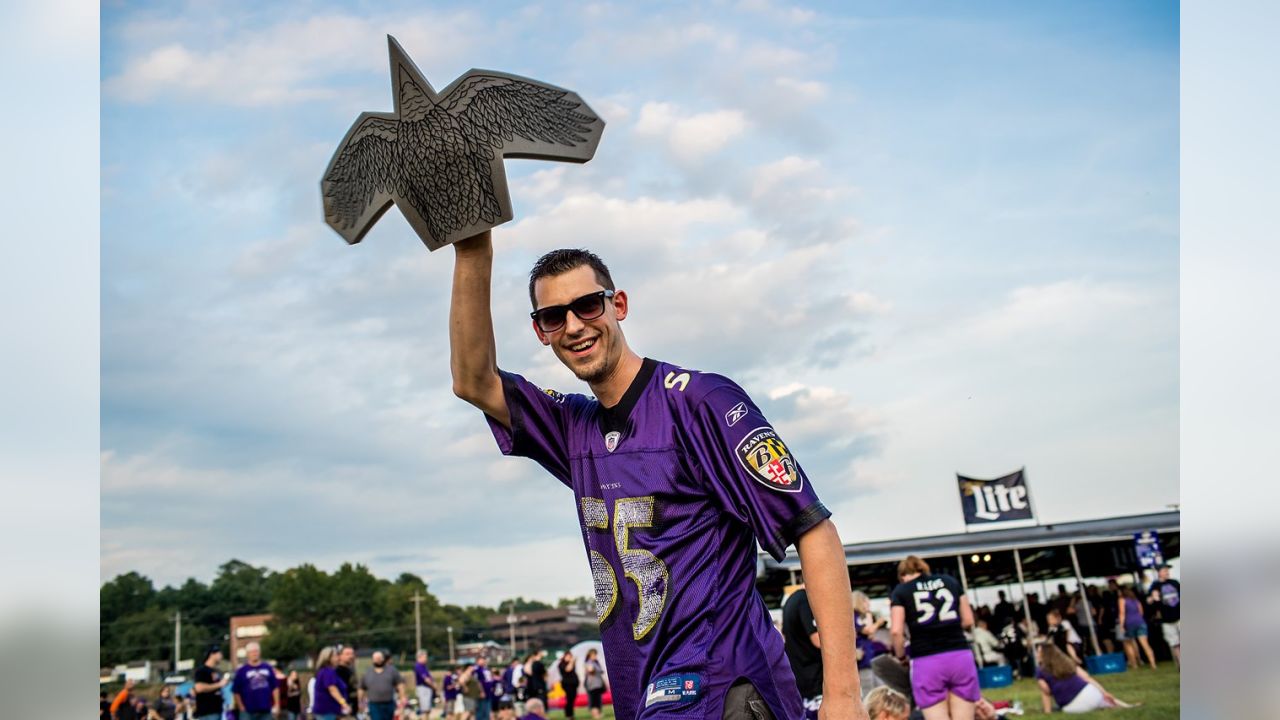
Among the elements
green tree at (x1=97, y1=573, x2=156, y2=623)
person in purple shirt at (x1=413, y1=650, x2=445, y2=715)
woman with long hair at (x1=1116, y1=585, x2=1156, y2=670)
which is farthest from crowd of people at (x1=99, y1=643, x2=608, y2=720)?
green tree at (x1=97, y1=573, x2=156, y2=623)

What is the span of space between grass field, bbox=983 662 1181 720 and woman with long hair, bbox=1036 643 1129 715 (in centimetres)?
20

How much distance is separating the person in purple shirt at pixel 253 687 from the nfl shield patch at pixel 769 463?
13768mm

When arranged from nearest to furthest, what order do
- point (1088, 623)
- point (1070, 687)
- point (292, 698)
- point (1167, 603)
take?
point (1070, 687)
point (292, 698)
point (1167, 603)
point (1088, 623)

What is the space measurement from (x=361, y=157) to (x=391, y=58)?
35 cm

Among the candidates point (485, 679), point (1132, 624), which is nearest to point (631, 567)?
point (1132, 624)

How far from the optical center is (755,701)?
3.20 meters

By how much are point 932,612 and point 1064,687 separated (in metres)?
5.41

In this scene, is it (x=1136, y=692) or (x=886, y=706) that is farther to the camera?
(x=1136, y=692)

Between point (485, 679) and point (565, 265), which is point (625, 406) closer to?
point (565, 265)

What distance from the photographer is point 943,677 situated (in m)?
10.3

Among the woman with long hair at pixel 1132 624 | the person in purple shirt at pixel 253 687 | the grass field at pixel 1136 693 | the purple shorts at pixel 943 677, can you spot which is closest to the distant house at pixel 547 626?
the grass field at pixel 1136 693

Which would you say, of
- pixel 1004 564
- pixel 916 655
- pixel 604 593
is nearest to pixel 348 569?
pixel 1004 564

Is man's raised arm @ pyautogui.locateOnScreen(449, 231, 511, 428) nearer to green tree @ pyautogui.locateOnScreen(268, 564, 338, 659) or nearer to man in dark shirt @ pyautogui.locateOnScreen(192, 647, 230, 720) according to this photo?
man in dark shirt @ pyautogui.locateOnScreen(192, 647, 230, 720)

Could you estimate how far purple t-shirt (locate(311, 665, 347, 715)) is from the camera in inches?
647
